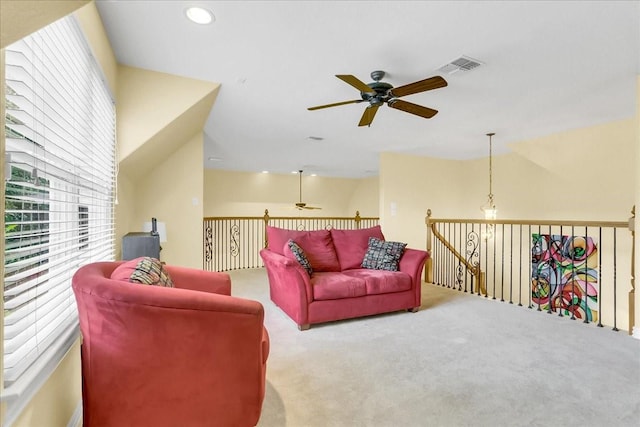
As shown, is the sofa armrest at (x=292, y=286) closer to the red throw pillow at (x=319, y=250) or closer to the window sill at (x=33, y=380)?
the red throw pillow at (x=319, y=250)

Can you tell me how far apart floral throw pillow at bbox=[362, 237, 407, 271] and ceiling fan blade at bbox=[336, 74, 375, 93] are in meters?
1.92

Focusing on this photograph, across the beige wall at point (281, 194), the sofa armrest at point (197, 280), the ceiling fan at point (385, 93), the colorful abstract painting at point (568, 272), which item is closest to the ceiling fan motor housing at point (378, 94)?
the ceiling fan at point (385, 93)

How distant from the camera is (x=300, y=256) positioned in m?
3.39

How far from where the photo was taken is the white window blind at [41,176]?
1.10 meters

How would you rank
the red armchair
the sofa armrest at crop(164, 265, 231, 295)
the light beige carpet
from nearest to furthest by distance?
the red armchair → the light beige carpet → the sofa armrest at crop(164, 265, 231, 295)

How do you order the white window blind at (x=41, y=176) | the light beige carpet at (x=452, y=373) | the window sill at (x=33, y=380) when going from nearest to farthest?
the window sill at (x=33, y=380) → the white window blind at (x=41, y=176) → the light beige carpet at (x=452, y=373)

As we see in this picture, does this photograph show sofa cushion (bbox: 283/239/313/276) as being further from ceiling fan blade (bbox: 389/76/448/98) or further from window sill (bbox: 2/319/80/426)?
window sill (bbox: 2/319/80/426)

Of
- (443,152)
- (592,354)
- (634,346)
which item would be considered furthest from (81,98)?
(443,152)

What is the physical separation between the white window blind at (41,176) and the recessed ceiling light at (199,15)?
638 mm

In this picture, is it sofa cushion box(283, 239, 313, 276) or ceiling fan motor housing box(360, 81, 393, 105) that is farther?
sofa cushion box(283, 239, 313, 276)

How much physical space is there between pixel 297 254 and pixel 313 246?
45cm

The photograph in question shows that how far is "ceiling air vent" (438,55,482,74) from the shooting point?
2.60m

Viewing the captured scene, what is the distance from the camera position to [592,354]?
8.23 ft

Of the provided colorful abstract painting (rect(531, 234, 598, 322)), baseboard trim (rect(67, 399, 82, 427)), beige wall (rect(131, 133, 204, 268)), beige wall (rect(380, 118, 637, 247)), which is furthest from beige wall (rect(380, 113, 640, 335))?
baseboard trim (rect(67, 399, 82, 427))
